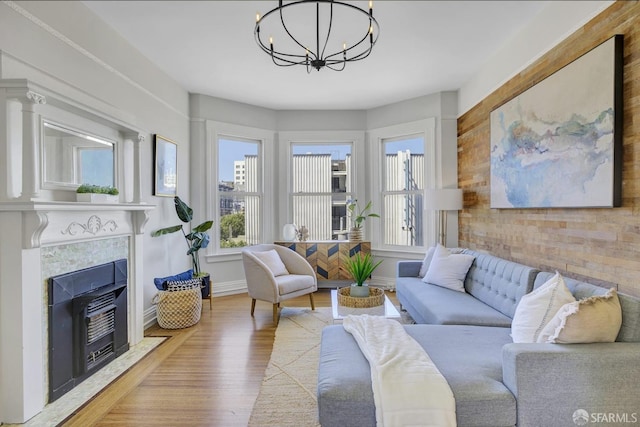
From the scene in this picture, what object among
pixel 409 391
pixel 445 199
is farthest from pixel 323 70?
pixel 409 391

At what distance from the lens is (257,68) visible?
3.79m

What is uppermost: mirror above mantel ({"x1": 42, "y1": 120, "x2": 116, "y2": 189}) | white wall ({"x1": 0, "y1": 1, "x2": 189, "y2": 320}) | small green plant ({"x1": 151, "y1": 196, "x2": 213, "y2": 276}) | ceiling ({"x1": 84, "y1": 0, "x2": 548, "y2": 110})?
ceiling ({"x1": 84, "y1": 0, "x2": 548, "y2": 110})

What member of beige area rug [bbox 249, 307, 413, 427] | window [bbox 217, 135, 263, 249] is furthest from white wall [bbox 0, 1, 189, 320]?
beige area rug [bbox 249, 307, 413, 427]

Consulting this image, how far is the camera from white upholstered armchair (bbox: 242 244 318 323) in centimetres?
366

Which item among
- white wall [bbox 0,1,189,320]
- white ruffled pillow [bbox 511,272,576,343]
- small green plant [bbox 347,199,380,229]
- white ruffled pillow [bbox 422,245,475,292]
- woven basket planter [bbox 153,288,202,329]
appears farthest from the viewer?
small green plant [bbox 347,199,380,229]

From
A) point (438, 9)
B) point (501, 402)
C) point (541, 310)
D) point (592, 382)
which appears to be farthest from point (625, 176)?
point (438, 9)

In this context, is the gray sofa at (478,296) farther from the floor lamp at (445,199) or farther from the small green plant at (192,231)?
the small green plant at (192,231)

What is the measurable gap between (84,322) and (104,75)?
2.03 meters

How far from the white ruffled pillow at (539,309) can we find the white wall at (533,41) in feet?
5.80

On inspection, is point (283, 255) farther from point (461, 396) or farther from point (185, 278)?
point (461, 396)

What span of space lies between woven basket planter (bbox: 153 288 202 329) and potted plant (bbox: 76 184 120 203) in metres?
1.22

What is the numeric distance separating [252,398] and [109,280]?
1.54m

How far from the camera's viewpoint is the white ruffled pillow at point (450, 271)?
132 inches

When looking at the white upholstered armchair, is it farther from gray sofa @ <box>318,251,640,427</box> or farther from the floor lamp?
gray sofa @ <box>318,251,640,427</box>
